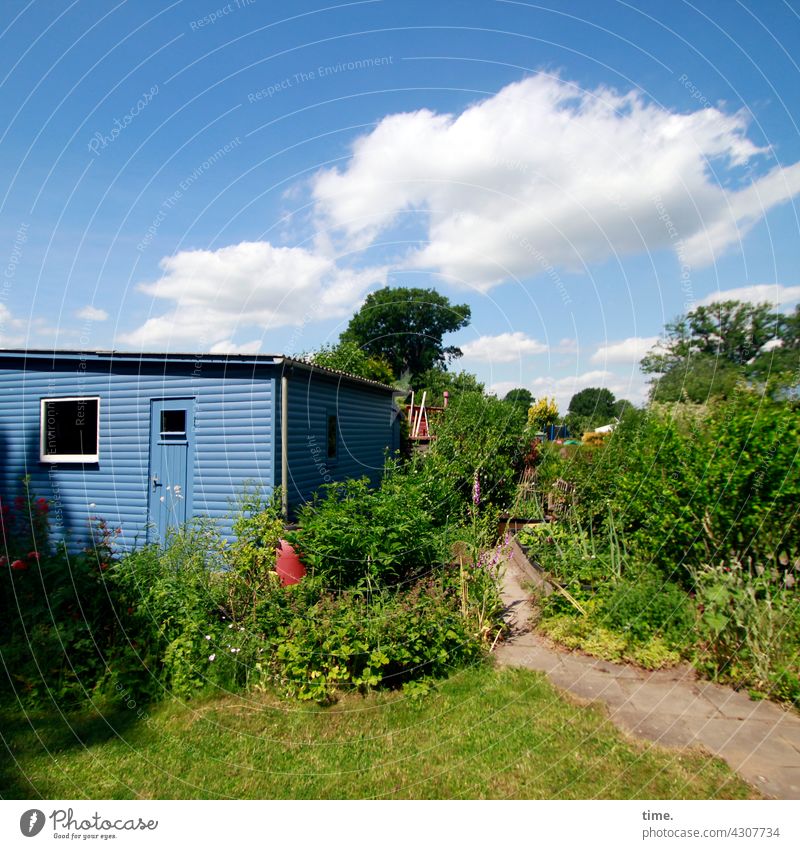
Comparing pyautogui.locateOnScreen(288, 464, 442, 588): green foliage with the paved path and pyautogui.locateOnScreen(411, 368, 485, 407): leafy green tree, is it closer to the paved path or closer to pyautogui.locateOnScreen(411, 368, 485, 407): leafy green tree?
the paved path

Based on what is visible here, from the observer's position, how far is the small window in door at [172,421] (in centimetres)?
873

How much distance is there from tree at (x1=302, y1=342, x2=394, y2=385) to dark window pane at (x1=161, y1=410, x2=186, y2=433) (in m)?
10.7

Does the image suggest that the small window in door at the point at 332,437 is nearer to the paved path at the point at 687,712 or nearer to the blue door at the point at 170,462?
the blue door at the point at 170,462

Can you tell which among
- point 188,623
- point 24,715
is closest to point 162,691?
point 188,623

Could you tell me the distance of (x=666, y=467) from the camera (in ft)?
16.0

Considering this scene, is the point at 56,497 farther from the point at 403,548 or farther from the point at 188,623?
the point at 403,548

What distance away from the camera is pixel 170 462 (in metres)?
8.72

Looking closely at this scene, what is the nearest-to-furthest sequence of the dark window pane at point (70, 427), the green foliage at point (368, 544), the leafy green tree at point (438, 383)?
the green foliage at point (368, 544), the dark window pane at point (70, 427), the leafy green tree at point (438, 383)

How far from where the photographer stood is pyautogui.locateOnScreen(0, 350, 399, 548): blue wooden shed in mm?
8336

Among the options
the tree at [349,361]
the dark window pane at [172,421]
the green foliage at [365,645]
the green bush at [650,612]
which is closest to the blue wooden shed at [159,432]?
the dark window pane at [172,421]

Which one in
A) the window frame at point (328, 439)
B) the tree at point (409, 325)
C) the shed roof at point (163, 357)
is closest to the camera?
the shed roof at point (163, 357)

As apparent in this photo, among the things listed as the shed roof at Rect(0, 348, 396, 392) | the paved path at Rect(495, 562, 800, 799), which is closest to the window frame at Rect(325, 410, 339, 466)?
the shed roof at Rect(0, 348, 396, 392)

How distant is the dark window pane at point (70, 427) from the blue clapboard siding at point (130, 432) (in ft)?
0.81
